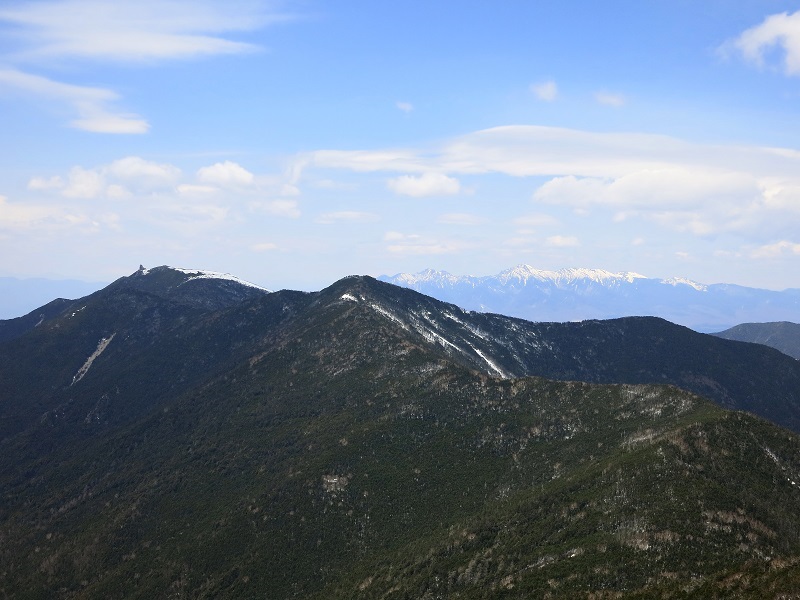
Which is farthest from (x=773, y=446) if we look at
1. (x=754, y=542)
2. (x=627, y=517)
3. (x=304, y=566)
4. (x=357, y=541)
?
(x=304, y=566)

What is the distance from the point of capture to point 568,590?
8219 cm

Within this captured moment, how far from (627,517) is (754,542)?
679 inches

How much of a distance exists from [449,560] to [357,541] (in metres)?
29.6

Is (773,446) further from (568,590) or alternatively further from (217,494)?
(217,494)

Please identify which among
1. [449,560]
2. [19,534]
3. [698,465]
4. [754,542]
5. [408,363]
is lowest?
[19,534]

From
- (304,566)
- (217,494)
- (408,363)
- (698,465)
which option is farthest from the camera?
(408,363)

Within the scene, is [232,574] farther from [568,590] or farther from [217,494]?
[568,590]

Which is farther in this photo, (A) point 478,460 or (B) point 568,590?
(A) point 478,460

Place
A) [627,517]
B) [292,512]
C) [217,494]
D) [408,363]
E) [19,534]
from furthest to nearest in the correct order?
1. [408,363]
2. [19,534]
3. [217,494]
4. [292,512]
5. [627,517]

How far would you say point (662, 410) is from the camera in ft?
441

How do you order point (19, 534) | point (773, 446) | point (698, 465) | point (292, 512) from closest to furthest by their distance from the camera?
point (698, 465)
point (773, 446)
point (292, 512)
point (19, 534)

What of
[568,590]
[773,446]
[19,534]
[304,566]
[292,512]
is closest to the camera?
[568,590]

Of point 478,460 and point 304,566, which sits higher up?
point 478,460

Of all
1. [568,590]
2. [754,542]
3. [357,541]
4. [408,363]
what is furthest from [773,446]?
[408,363]
